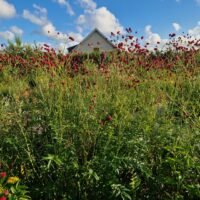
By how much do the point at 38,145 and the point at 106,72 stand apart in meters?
1.35

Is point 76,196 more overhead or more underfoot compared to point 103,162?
more underfoot

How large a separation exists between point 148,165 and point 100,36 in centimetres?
4216

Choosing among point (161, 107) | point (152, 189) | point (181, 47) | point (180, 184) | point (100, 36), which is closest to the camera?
point (180, 184)

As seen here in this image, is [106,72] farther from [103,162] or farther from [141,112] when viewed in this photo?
[103,162]

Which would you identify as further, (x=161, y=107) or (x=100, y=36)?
(x=100, y=36)

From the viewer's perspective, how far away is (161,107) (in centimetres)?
362

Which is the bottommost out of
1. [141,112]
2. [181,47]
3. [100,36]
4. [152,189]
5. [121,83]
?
[152,189]

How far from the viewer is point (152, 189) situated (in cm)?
279

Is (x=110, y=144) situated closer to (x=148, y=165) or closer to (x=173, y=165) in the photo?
(x=148, y=165)

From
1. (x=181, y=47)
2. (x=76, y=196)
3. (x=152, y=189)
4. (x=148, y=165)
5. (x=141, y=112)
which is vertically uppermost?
(x=181, y=47)

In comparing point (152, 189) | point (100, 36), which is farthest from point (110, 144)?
point (100, 36)

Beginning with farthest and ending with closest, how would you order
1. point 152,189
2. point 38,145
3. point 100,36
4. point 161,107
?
point 100,36 → point 161,107 → point 38,145 → point 152,189

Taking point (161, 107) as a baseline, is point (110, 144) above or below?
below

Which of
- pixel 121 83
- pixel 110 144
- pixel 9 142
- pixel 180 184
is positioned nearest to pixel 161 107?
pixel 121 83
